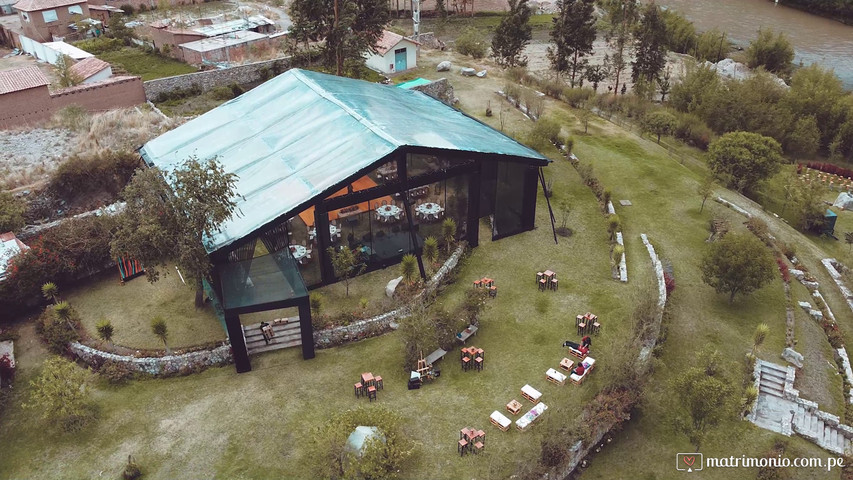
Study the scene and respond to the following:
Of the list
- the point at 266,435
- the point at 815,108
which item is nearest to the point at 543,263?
the point at 266,435

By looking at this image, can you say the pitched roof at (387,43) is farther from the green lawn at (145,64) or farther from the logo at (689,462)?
the logo at (689,462)

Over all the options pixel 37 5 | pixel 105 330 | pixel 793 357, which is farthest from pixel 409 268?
pixel 37 5

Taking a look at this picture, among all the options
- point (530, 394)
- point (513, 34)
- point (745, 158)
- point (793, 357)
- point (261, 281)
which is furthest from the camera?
point (513, 34)

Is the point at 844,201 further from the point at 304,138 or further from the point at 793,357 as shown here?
the point at 304,138

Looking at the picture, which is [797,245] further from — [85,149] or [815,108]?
[85,149]

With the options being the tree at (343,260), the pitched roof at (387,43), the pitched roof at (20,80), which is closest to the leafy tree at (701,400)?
the tree at (343,260)

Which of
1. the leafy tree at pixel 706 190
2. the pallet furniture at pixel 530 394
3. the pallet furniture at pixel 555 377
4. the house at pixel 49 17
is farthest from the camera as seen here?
the house at pixel 49 17

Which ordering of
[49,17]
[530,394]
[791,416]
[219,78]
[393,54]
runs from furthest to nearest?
[49,17] → [393,54] → [219,78] → [791,416] → [530,394]
